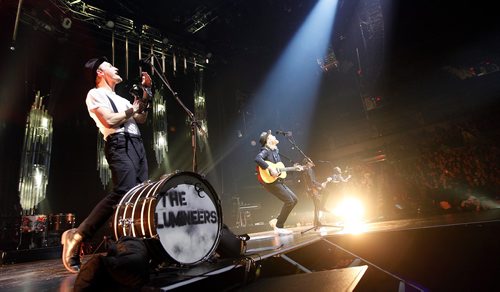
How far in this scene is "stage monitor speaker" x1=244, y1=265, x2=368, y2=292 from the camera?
1.42m

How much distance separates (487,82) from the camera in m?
8.15

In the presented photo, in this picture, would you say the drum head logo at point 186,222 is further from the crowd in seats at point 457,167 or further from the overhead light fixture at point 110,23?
the crowd in seats at point 457,167

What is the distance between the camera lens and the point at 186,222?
1900 mm

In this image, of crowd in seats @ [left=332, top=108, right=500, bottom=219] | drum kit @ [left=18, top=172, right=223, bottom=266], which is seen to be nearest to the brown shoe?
drum kit @ [left=18, top=172, right=223, bottom=266]

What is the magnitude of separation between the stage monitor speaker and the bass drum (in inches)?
17.9

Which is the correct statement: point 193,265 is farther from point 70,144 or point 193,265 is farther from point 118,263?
point 70,144

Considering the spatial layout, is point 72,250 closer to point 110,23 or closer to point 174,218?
point 174,218

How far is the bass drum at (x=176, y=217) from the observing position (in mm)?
1736

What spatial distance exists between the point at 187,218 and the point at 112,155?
2.92 ft

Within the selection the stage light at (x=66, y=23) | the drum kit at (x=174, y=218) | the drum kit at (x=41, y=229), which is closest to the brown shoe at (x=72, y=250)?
the drum kit at (x=174, y=218)

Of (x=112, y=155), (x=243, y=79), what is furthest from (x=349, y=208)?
(x=112, y=155)

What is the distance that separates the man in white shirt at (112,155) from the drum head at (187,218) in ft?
1.71

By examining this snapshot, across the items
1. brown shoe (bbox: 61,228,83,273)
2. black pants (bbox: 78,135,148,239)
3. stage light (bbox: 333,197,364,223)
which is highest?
black pants (bbox: 78,135,148,239)

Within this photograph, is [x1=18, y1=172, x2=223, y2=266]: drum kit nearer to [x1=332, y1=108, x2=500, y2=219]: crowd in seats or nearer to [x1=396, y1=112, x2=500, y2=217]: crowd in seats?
[x1=332, y1=108, x2=500, y2=219]: crowd in seats
